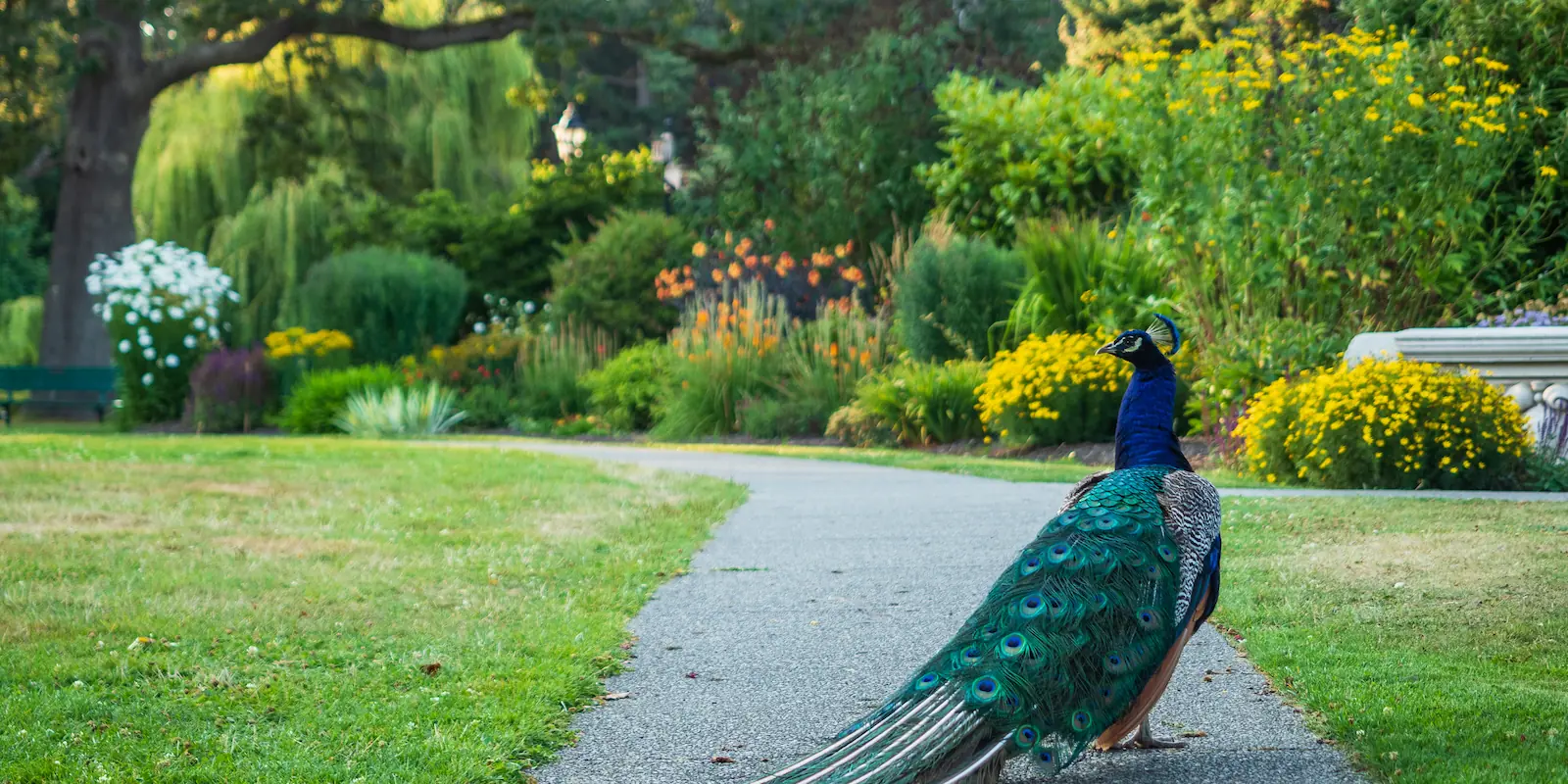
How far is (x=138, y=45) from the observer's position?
2402 centimetres

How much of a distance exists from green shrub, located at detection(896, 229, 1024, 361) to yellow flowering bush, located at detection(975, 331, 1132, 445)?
1515 mm

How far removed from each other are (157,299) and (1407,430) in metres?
16.0

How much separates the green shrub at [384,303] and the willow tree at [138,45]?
4466mm

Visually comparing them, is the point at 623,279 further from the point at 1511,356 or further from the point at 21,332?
the point at 21,332

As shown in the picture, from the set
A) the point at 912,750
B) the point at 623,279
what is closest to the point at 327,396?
the point at 623,279

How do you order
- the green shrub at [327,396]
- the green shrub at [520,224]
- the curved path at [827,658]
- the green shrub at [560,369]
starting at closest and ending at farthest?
the curved path at [827,658] → the green shrub at [327,396] → the green shrub at [560,369] → the green shrub at [520,224]

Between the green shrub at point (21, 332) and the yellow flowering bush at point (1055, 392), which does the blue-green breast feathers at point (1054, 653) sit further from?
the green shrub at point (21, 332)

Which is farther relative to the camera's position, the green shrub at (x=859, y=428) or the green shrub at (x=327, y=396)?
the green shrub at (x=327, y=396)

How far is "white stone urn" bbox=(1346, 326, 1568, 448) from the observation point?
32.6 feet

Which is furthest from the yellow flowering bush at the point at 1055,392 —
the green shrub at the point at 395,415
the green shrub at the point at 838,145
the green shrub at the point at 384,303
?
the green shrub at the point at 384,303

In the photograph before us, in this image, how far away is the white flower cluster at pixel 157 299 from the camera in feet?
65.0

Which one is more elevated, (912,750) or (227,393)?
(227,393)

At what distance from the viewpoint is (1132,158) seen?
1374 cm

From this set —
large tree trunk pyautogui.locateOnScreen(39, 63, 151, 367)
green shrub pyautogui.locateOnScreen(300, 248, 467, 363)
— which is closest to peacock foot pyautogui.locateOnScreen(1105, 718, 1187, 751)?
green shrub pyautogui.locateOnScreen(300, 248, 467, 363)
